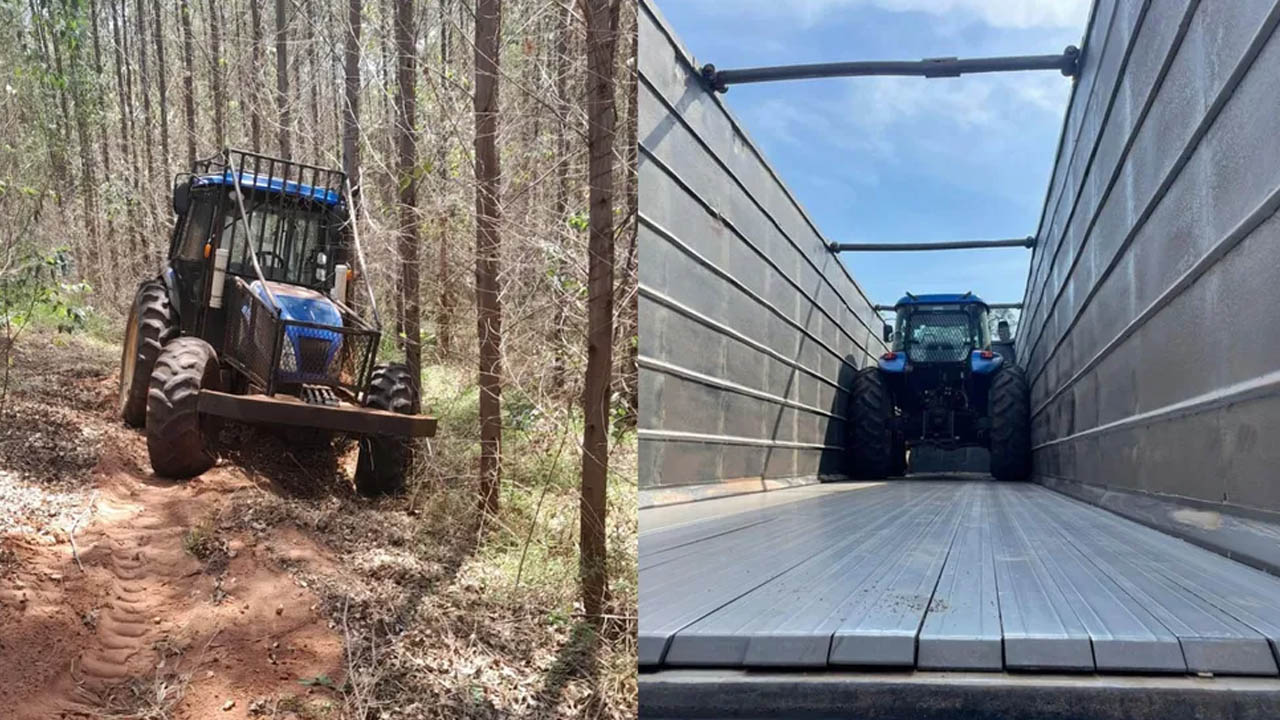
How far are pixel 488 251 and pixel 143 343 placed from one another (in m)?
1.72

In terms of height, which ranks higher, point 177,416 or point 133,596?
point 177,416

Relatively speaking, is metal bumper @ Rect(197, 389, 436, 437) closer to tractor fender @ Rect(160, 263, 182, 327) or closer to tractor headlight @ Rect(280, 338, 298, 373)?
tractor headlight @ Rect(280, 338, 298, 373)

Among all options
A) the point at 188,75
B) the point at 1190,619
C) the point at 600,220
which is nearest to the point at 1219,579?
the point at 1190,619

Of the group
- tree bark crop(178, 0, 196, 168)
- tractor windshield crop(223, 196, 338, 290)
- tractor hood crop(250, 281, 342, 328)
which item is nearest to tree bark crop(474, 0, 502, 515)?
tractor hood crop(250, 281, 342, 328)

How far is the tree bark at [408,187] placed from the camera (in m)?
4.71

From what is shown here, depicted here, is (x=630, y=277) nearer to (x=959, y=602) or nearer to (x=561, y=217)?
(x=561, y=217)

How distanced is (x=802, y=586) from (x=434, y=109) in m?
4.55

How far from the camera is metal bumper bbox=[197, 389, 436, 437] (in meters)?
3.81

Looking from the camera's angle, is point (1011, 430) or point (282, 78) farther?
point (282, 78)

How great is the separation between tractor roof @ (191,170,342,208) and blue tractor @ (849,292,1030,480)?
2.71 meters

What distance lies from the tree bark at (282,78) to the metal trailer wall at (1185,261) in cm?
528

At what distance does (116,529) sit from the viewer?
3311 mm

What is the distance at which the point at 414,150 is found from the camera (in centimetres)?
498

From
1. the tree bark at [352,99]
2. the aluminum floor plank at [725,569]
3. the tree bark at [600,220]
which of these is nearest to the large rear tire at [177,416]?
the tree bark at [352,99]
